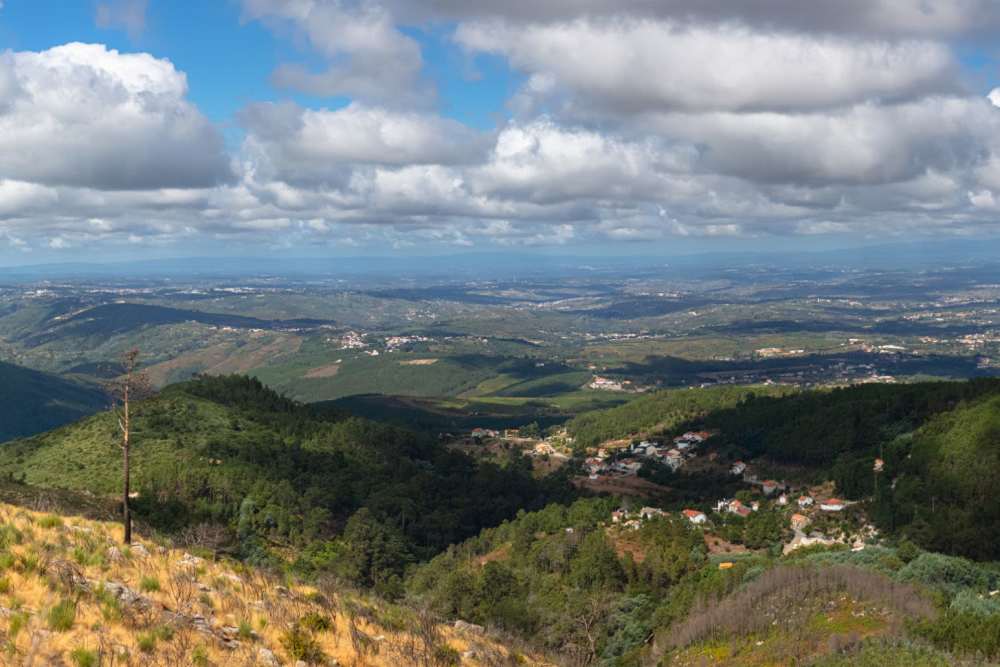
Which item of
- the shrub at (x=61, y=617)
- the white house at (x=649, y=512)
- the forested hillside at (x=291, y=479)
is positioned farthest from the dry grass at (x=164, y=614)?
the white house at (x=649, y=512)

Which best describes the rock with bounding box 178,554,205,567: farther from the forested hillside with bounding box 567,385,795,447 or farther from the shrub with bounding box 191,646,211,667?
the forested hillside with bounding box 567,385,795,447

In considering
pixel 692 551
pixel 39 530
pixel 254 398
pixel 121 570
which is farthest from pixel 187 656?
pixel 254 398

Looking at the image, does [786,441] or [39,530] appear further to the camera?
[786,441]

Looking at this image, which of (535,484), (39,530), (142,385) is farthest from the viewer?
(535,484)

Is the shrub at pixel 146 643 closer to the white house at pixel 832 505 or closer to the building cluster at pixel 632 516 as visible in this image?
the building cluster at pixel 632 516

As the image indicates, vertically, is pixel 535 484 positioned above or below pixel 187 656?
below

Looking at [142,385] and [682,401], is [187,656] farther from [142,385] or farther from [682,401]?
[682,401]

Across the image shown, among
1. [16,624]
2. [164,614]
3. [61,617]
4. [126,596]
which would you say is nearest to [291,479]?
[126,596]
